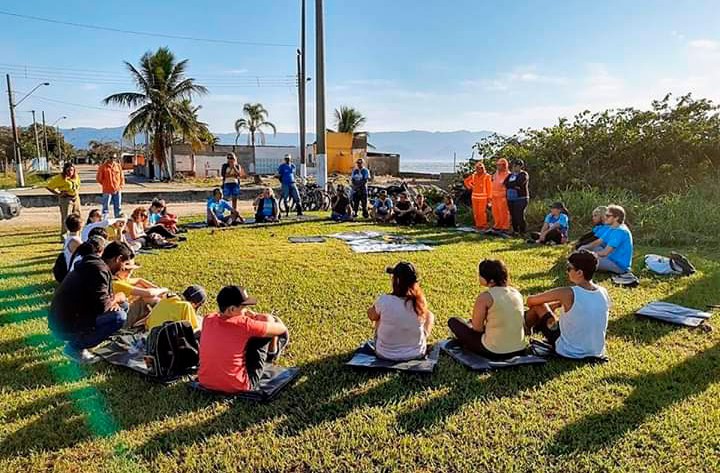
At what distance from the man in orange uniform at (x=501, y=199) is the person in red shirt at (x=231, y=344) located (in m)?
7.95

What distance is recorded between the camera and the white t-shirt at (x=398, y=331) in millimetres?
3715

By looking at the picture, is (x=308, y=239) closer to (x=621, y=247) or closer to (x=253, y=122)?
(x=621, y=247)

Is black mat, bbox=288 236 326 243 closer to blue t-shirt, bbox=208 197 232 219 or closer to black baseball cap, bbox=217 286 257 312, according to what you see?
blue t-shirt, bbox=208 197 232 219

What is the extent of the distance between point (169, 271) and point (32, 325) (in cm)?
223

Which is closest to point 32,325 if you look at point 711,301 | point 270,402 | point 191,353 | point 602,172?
point 191,353

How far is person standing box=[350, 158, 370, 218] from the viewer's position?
1324 cm

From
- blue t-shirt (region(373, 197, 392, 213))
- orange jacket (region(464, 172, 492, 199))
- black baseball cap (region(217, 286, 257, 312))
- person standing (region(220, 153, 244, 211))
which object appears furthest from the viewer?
blue t-shirt (region(373, 197, 392, 213))

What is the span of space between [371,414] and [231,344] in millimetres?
999

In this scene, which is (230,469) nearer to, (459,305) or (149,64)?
(459,305)

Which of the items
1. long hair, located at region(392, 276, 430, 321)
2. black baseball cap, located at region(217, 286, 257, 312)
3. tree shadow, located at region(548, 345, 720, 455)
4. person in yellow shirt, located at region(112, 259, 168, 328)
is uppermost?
black baseball cap, located at region(217, 286, 257, 312)

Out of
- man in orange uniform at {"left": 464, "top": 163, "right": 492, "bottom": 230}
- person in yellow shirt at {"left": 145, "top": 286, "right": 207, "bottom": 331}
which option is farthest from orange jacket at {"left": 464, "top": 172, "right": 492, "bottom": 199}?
person in yellow shirt at {"left": 145, "top": 286, "right": 207, "bottom": 331}

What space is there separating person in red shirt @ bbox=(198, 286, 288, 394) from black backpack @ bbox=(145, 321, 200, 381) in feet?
0.93

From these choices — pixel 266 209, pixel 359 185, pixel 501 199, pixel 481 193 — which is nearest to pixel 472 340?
pixel 501 199

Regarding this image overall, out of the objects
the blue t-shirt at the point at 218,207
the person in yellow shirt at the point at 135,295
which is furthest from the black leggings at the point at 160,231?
the person in yellow shirt at the point at 135,295
